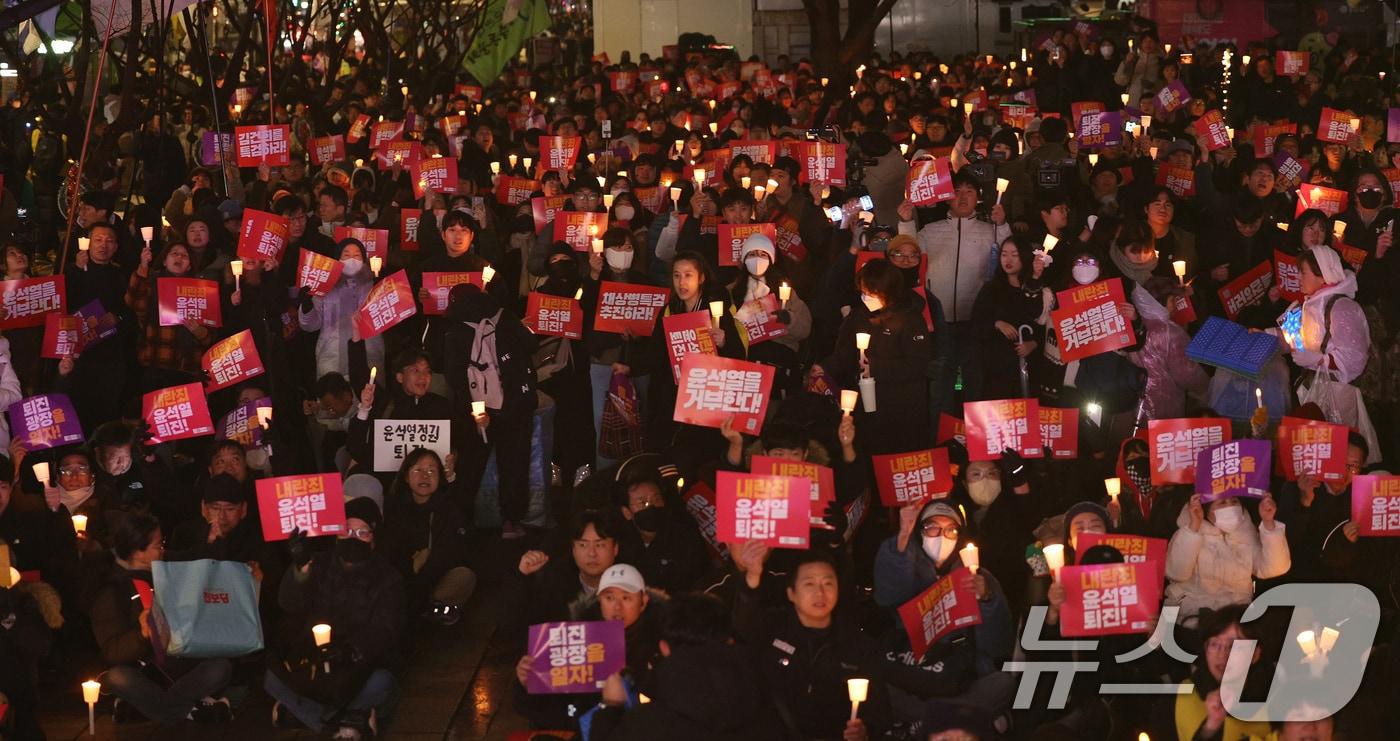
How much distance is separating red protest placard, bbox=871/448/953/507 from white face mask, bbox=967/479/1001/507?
126 mm

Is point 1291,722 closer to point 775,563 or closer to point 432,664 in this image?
point 775,563

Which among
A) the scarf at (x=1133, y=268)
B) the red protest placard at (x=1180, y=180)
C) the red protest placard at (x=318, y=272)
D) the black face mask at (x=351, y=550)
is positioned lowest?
the black face mask at (x=351, y=550)

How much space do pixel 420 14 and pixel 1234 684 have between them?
75.7 feet

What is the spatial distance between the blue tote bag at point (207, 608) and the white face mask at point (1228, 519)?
3.84 m

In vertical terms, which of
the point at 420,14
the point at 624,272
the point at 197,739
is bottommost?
the point at 197,739

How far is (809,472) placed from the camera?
7.64m

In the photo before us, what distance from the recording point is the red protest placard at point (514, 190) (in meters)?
13.8

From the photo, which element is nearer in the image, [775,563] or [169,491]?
[775,563]

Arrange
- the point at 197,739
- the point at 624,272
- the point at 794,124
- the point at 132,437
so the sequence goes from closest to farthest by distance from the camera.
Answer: the point at 197,739, the point at 132,437, the point at 624,272, the point at 794,124

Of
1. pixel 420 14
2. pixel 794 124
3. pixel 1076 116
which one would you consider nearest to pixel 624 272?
pixel 1076 116

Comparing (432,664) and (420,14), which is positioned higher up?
(420,14)

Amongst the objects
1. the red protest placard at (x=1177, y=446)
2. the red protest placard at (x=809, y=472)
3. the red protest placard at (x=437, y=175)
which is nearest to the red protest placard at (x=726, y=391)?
the red protest placard at (x=809, y=472)

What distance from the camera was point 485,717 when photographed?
777 cm

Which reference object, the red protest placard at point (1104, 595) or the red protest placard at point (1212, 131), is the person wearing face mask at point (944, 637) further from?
the red protest placard at point (1212, 131)
